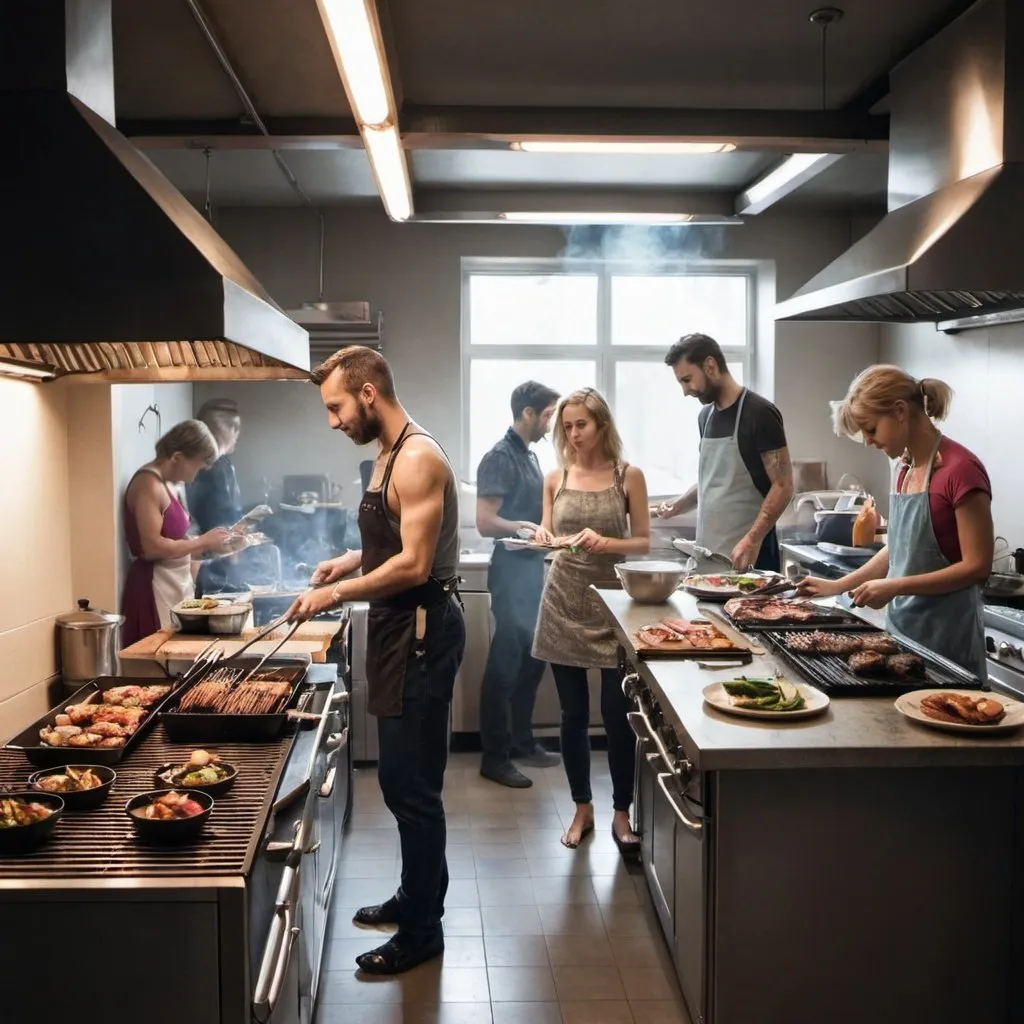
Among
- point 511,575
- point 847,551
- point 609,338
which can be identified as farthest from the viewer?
point 609,338

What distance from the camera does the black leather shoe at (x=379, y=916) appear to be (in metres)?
3.33

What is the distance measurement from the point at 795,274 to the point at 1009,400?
73.6 inches

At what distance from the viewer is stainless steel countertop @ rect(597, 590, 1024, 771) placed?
6.74 ft

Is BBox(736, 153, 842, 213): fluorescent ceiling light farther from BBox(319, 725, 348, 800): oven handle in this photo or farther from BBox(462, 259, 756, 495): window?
BBox(319, 725, 348, 800): oven handle

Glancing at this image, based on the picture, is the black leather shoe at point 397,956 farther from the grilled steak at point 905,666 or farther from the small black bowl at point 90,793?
the grilled steak at point 905,666

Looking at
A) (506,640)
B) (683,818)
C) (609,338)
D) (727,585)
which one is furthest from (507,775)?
(609,338)

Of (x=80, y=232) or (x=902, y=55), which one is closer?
(x=80, y=232)

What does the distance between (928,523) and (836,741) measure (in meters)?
1.05

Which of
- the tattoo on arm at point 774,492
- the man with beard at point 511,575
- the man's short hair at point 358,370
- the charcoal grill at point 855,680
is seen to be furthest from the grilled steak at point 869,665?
the man with beard at point 511,575

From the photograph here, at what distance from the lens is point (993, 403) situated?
16.2ft

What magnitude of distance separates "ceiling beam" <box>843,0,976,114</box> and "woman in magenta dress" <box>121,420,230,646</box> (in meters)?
2.99

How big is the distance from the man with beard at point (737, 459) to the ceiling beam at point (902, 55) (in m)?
1.10

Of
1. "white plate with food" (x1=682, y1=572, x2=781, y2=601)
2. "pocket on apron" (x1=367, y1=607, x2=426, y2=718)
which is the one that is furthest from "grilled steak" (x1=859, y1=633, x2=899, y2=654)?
"pocket on apron" (x1=367, y1=607, x2=426, y2=718)

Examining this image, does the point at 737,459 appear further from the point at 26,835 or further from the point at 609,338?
the point at 26,835
